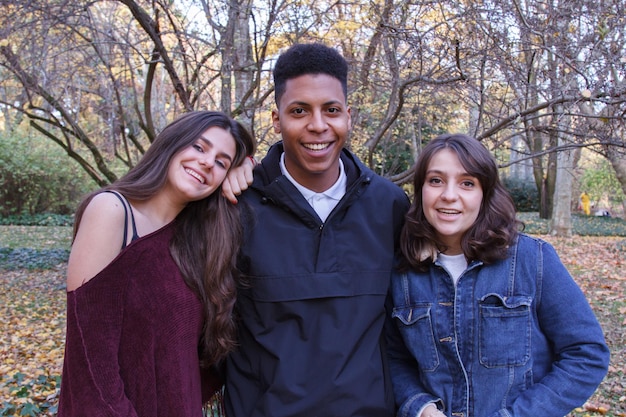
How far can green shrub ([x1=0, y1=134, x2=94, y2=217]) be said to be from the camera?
18.3 metres

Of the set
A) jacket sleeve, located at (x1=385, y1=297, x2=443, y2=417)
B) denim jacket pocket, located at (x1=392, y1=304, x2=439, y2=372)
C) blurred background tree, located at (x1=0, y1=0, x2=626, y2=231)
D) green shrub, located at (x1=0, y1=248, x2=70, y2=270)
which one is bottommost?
green shrub, located at (x1=0, y1=248, x2=70, y2=270)

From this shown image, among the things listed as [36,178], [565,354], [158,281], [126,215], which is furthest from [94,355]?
[36,178]

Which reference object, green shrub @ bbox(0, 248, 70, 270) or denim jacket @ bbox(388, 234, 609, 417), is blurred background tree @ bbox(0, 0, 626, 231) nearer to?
denim jacket @ bbox(388, 234, 609, 417)

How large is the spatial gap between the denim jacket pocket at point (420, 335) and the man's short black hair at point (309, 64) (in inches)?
39.5

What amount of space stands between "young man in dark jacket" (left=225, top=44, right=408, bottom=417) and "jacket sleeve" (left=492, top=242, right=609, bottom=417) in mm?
589

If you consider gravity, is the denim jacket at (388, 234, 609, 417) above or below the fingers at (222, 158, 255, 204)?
below

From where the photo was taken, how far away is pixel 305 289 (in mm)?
2264

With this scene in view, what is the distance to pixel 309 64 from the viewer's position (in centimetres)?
245

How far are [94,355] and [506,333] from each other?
1506mm

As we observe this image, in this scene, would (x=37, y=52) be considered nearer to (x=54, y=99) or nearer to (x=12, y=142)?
(x=54, y=99)

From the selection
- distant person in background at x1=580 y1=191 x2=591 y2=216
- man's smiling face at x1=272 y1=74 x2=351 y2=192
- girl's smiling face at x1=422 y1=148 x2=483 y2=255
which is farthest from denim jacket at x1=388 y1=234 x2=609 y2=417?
distant person in background at x1=580 y1=191 x2=591 y2=216

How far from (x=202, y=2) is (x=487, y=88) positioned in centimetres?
297

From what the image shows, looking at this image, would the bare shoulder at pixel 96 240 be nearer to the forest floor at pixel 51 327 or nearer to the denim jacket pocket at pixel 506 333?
the denim jacket pocket at pixel 506 333

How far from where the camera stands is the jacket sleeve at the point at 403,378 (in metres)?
2.26
